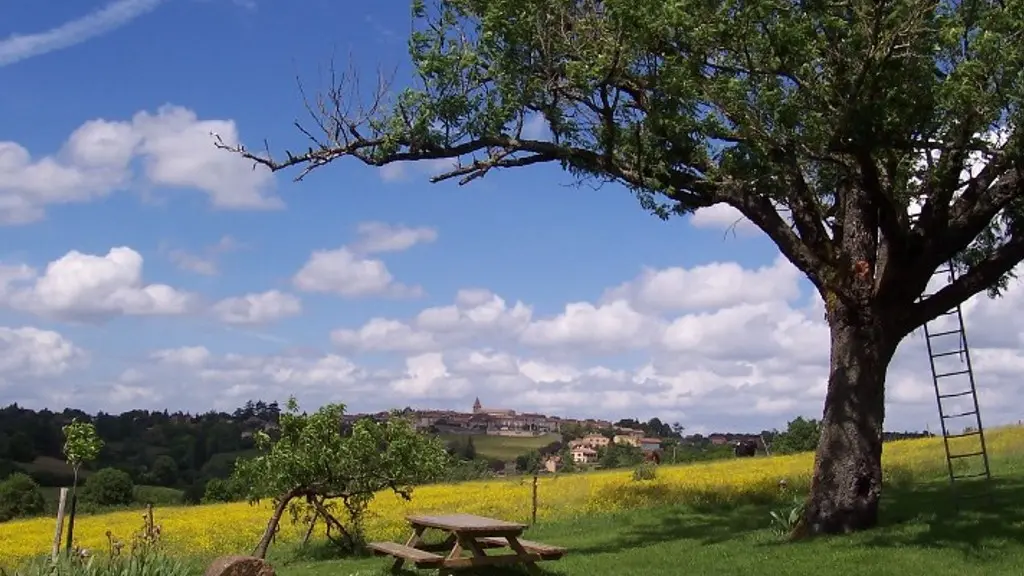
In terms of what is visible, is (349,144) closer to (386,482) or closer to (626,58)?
(626,58)

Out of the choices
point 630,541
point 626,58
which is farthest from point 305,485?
point 626,58

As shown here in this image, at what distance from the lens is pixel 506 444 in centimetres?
10125

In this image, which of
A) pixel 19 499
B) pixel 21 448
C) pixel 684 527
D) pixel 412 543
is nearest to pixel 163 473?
pixel 21 448

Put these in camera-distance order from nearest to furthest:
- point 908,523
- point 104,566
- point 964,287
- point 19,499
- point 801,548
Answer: point 104,566, point 801,548, point 908,523, point 964,287, point 19,499

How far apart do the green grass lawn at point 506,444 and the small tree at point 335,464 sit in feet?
220

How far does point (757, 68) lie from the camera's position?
45.8 feet

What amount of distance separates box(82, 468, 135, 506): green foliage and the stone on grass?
138ft

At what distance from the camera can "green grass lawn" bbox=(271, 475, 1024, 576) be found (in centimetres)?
1343

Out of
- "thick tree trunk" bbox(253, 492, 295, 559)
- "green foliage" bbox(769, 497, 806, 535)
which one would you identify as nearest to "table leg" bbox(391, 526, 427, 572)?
"thick tree trunk" bbox(253, 492, 295, 559)

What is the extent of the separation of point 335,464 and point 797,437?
3927 centimetres

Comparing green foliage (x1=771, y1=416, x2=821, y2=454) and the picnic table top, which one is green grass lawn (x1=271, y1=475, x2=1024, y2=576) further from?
green foliage (x1=771, y1=416, x2=821, y2=454)

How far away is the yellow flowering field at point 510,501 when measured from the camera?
25409mm

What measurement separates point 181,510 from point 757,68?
30223 mm

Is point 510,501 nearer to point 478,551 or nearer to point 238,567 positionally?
point 478,551
